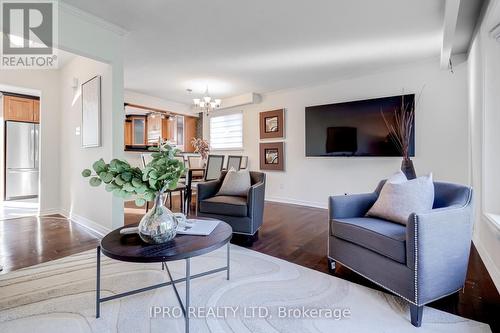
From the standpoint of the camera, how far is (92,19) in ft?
8.63

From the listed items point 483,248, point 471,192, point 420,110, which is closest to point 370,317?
point 471,192

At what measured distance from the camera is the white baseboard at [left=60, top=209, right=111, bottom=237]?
3.10 metres

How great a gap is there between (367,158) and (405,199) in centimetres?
259

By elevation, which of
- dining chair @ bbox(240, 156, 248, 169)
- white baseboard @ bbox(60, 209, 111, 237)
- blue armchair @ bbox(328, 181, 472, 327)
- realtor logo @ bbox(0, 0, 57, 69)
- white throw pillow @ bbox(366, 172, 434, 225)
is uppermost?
realtor logo @ bbox(0, 0, 57, 69)

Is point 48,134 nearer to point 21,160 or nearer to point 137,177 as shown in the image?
point 21,160

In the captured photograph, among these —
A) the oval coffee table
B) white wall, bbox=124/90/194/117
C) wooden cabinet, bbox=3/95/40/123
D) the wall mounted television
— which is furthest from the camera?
white wall, bbox=124/90/194/117

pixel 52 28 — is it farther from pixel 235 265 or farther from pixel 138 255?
pixel 235 265

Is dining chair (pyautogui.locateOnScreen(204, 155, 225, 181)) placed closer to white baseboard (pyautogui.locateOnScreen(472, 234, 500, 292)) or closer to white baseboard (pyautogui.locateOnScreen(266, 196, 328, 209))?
white baseboard (pyautogui.locateOnScreen(266, 196, 328, 209))

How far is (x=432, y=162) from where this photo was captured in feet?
12.4

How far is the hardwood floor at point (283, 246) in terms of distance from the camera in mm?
1693

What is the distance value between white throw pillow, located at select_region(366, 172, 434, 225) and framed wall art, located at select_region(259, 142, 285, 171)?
341 centimetres

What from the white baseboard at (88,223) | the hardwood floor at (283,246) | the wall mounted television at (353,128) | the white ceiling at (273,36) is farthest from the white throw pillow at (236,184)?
the wall mounted television at (353,128)

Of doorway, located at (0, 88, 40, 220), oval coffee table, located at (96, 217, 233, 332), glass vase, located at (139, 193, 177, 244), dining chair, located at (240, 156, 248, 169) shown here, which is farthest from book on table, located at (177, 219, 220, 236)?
doorway, located at (0, 88, 40, 220)

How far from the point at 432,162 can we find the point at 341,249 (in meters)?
2.74
